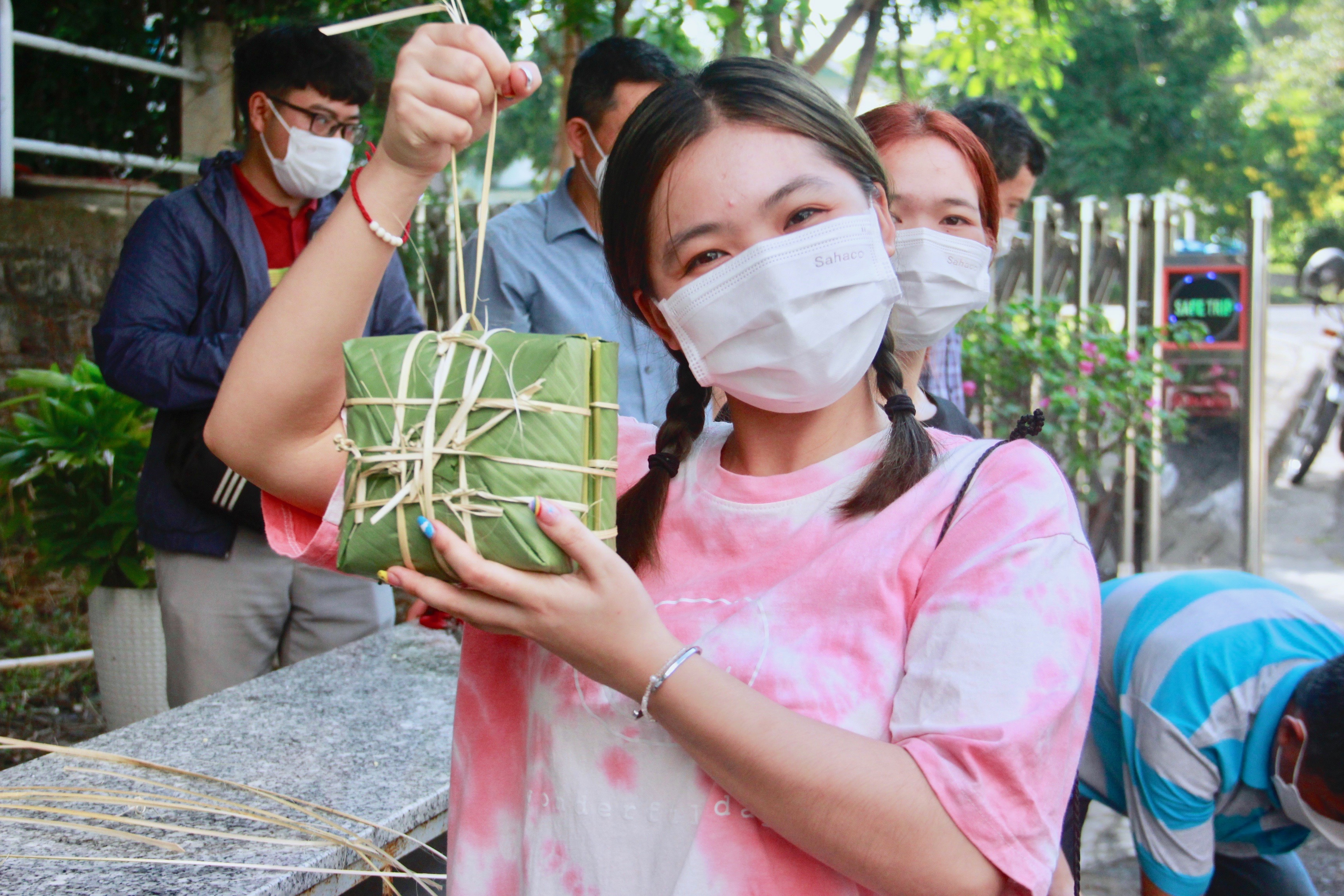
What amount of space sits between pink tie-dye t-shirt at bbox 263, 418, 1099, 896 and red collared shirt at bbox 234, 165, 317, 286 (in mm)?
1872

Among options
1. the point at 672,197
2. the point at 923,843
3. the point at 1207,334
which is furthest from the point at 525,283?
the point at 1207,334

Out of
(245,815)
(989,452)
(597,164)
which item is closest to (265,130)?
(597,164)

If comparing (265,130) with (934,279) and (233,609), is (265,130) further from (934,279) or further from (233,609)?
(934,279)

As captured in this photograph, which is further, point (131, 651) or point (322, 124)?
point (131, 651)

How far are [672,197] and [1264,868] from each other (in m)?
2.44

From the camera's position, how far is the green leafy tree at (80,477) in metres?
3.47

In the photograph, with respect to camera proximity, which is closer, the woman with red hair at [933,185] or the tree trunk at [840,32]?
the woman with red hair at [933,185]

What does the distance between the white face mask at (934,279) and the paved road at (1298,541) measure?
229 cm

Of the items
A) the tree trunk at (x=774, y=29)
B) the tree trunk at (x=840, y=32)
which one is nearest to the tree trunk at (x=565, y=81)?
the tree trunk at (x=774, y=29)

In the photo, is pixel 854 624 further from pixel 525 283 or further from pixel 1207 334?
pixel 1207 334

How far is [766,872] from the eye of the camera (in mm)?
1033

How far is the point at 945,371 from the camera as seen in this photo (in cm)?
321

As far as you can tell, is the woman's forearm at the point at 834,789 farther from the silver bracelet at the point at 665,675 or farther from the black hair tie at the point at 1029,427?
the black hair tie at the point at 1029,427

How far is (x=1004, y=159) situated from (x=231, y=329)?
220 centimetres
